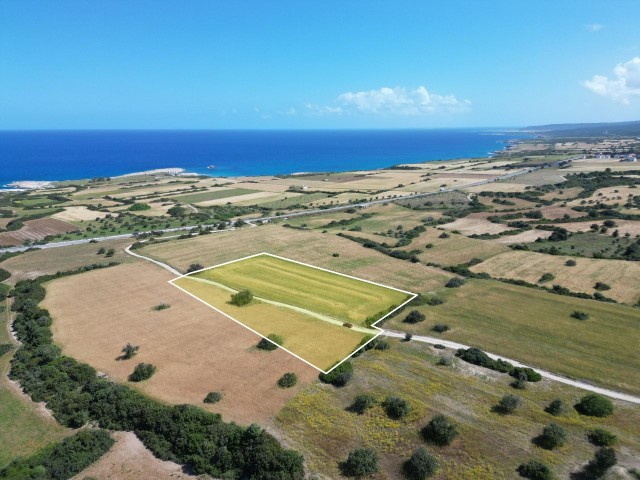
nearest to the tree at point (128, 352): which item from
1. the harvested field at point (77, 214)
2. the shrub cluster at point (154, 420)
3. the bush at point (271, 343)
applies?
the shrub cluster at point (154, 420)

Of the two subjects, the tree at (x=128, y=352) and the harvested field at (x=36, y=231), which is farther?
the harvested field at (x=36, y=231)

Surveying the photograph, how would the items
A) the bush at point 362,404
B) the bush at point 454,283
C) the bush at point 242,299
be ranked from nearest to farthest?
1. the bush at point 362,404
2. the bush at point 242,299
3. the bush at point 454,283

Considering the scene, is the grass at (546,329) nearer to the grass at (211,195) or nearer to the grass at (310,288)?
the grass at (310,288)

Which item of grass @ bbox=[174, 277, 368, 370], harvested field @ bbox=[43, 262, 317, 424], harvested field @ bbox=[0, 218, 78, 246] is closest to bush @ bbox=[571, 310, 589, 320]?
grass @ bbox=[174, 277, 368, 370]

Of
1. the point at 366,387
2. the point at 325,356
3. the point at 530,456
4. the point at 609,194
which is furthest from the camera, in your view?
the point at 609,194

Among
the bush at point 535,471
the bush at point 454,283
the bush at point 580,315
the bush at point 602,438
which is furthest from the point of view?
the bush at point 454,283

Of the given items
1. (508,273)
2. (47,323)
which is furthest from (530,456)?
(47,323)

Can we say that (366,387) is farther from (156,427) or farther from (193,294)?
(193,294)
